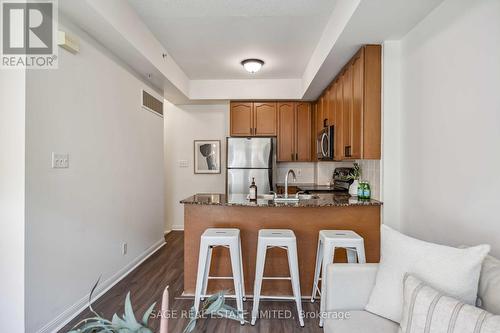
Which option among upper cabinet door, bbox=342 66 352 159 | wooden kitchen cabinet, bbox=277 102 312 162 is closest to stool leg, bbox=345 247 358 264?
upper cabinet door, bbox=342 66 352 159

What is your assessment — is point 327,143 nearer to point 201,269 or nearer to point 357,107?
point 357,107

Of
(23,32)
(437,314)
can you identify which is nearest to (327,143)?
(437,314)

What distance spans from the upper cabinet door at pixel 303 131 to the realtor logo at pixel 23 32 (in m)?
3.65

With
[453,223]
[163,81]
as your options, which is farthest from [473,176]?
[163,81]

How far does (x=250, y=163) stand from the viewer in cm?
447

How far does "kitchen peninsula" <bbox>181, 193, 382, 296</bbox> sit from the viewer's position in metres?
2.59

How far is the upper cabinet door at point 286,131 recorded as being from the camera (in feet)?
15.8

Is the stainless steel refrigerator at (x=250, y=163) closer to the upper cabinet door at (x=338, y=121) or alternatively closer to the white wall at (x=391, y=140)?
the upper cabinet door at (x=338, y=121)

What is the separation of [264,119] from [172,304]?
3233 millimetres

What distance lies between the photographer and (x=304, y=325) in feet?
7.04

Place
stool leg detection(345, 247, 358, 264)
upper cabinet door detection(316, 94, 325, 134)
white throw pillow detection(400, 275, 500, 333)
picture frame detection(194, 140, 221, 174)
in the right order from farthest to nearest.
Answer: picture frame detection(194, 140, 221, 174)
upper cabinet door detection(316, 94, 325, 134)
stool leg detection(345, 247, 358, 264)
white throw pillow detection(400, 275, 500, 333)

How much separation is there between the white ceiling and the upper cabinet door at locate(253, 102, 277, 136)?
79cm

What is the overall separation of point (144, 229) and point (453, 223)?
332 cm

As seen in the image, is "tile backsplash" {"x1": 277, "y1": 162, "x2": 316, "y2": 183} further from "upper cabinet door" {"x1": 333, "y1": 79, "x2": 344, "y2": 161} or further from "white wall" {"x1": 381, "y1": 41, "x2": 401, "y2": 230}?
"white wall" {"x1": 381, "y1": 41, "x2": 401, "y2": 230}
